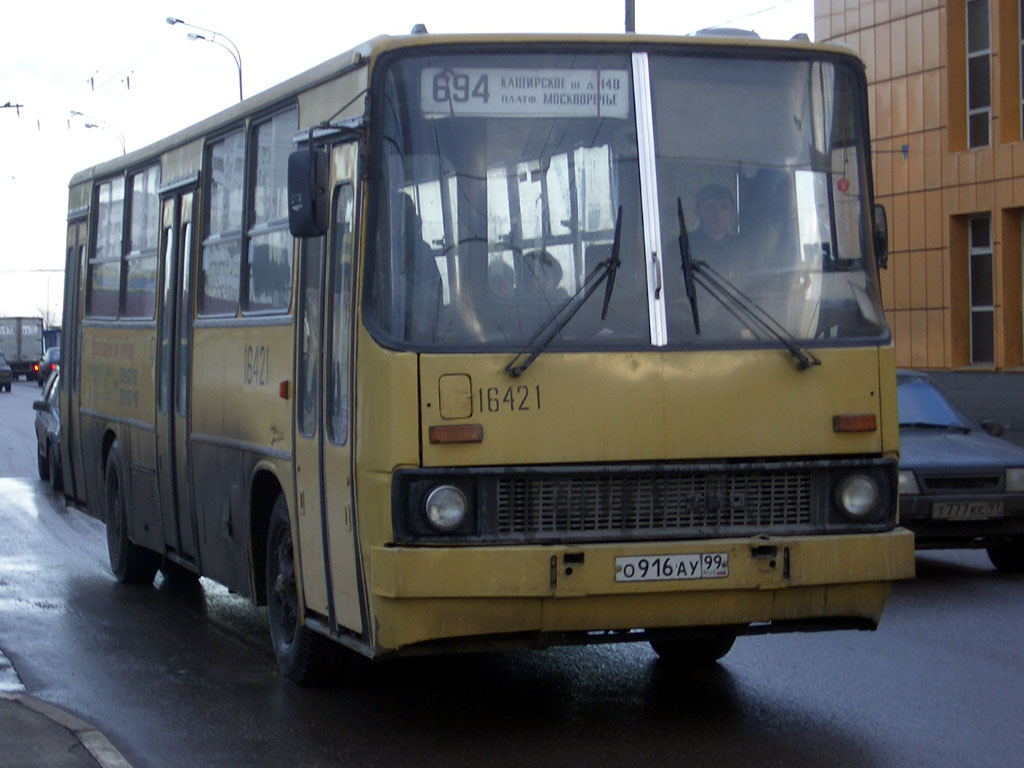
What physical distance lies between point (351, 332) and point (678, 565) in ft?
5.37

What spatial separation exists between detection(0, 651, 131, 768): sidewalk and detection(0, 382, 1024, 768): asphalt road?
18 cm

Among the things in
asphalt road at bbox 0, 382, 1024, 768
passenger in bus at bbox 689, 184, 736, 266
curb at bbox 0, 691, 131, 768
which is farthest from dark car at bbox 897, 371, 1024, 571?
curb at bbox 0, 691, 131, 768

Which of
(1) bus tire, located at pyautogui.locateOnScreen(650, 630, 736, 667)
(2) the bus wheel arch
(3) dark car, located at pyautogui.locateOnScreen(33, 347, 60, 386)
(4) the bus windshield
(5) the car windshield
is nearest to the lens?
(4) the bus windshield

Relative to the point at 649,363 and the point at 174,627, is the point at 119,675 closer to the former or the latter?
the point at 174,627

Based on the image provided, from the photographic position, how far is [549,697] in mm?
7914

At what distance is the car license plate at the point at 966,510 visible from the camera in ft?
39.3

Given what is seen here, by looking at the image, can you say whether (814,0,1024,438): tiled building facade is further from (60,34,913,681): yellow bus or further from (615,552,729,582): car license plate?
(615,552,729,582): car license plate

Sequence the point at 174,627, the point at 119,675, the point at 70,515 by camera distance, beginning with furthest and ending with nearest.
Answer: the point at 70,515 < the point at 174,627 < the point at 119,675

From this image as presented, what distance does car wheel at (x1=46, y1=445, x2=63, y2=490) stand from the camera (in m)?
20.8

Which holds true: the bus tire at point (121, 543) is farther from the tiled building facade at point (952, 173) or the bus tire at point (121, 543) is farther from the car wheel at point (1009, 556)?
the tiled building facade at point (952, 173)

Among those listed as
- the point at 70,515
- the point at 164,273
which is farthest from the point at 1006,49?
the point at 164,273

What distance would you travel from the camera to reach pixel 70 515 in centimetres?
1783

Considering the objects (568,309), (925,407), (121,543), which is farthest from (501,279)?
(925,407)

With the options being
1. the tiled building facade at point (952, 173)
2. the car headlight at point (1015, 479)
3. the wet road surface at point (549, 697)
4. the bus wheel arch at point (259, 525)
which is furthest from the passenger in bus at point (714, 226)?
the tiled building facade at point (952, 173)
